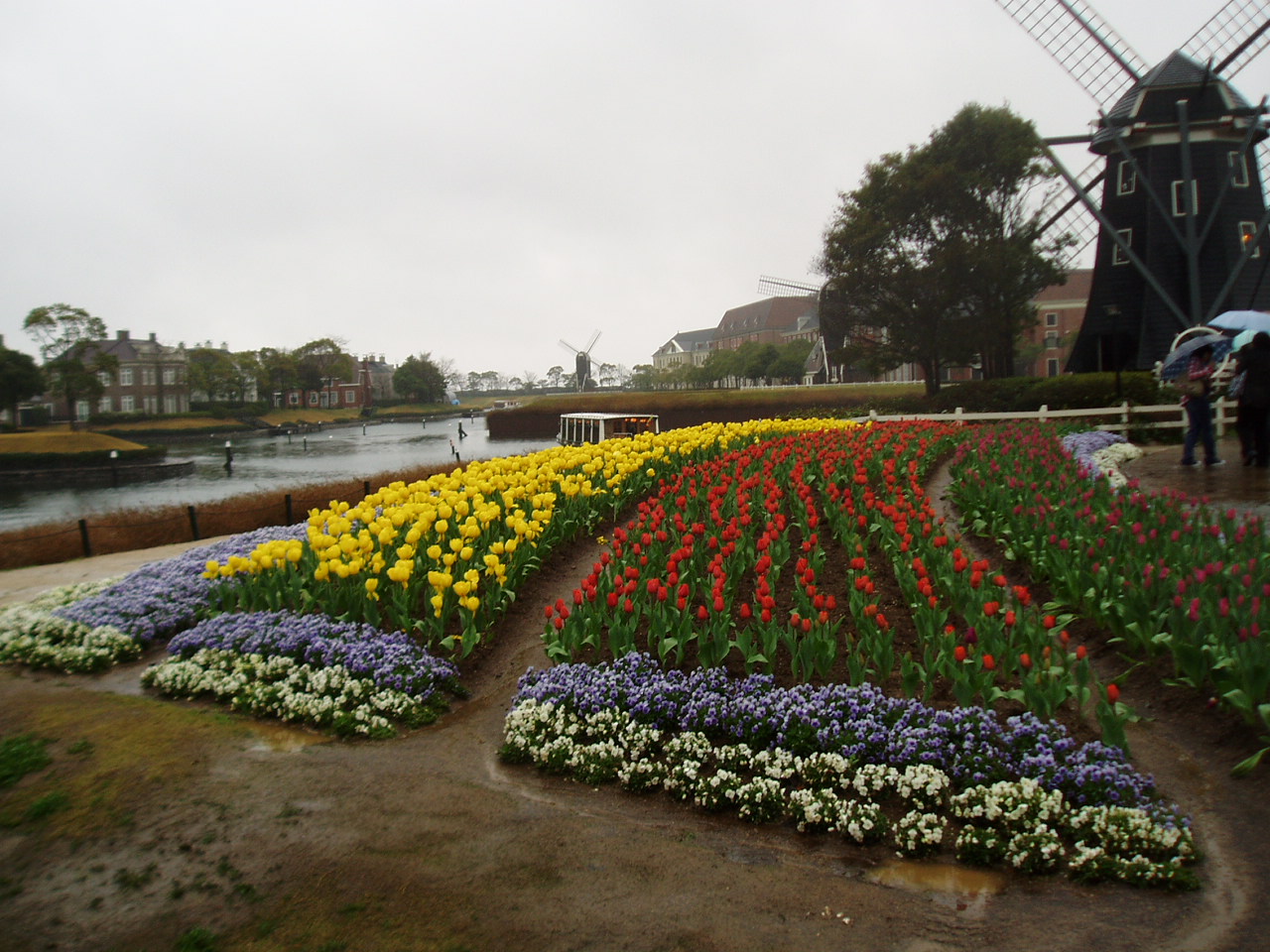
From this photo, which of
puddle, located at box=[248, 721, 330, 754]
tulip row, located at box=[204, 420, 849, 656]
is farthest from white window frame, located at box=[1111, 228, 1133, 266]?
puddle, located at box=[248, 721, 330, 754]

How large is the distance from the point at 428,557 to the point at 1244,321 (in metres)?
24.2

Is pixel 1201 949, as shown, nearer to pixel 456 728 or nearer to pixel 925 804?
pixel 925 804

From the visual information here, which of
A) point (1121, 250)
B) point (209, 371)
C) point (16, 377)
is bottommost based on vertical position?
point (16, 377)

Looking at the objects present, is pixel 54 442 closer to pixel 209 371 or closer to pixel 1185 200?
pixel 209 371

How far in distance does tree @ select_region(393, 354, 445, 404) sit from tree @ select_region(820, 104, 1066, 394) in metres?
113

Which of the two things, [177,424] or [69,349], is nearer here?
[69,349]

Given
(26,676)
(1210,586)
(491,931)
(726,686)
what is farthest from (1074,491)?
(26,676)

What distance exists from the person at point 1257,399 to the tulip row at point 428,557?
412 inches

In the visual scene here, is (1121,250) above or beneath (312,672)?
above

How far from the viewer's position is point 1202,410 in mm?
14609

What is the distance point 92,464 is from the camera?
53.9 metres

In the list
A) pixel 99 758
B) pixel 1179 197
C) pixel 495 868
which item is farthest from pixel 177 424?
pixel 495 868

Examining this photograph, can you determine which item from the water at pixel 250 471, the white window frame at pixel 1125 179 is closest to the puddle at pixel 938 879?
the water at pixel 250 471

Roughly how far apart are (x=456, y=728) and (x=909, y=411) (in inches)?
1224
